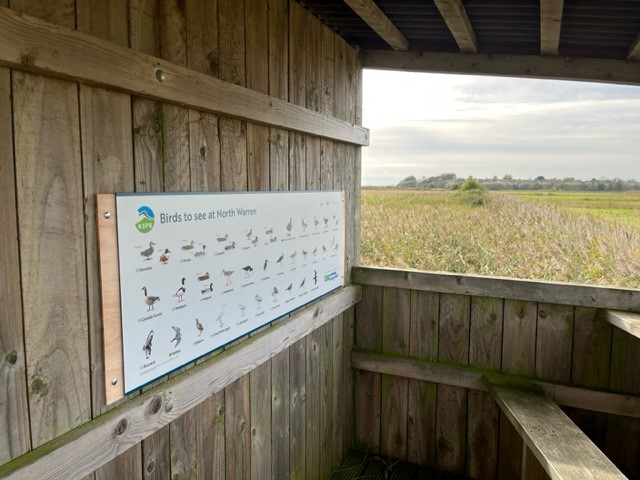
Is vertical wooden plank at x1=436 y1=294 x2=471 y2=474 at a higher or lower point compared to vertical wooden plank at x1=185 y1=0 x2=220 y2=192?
lower

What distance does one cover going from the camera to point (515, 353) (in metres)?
2.86

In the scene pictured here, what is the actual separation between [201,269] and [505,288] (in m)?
1.93

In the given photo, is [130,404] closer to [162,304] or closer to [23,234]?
[162,304]

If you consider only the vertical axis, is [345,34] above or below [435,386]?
above

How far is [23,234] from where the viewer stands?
1.11 meters

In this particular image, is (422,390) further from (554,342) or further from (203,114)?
(203,114)

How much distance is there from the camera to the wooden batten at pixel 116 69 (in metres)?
1.05

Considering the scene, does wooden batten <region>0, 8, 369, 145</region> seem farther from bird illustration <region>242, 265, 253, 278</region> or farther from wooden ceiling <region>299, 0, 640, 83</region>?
wooden ceiling <region>299, 0, 640, 83</region>

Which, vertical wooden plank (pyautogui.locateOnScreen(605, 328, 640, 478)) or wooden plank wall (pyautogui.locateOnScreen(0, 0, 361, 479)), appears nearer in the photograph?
wooden plank wall (pyautogui.locateOnScreen(0, 0, 361, 479))

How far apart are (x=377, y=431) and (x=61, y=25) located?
2990 millimetres

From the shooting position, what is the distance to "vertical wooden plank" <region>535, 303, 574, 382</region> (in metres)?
2.74

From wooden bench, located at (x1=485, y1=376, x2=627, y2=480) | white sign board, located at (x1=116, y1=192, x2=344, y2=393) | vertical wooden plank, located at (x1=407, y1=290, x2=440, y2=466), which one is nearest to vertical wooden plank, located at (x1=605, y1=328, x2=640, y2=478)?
wooden bench, located at (x1=485, y1=376, x2=627, y2=480)

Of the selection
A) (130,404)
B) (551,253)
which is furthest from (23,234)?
(551,253)

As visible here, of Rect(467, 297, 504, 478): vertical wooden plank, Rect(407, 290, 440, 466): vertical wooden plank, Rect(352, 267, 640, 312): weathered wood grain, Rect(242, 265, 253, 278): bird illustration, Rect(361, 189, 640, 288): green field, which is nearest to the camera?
Rect(242, 265, 253, 278): bird illustration
